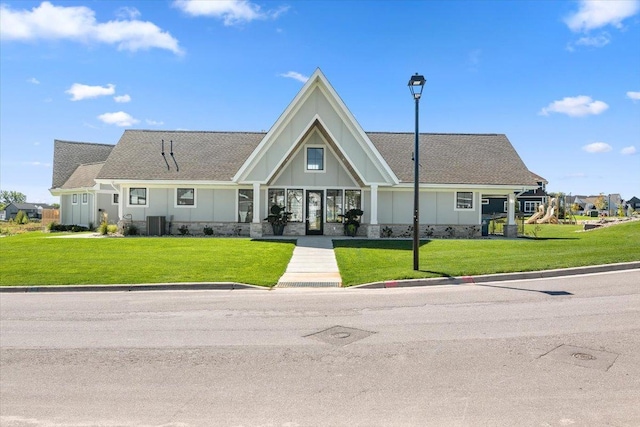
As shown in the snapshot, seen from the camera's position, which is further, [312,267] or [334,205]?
[334,205]

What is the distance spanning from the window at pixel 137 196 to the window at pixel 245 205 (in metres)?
5.55

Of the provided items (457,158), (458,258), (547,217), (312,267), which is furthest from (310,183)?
(547,217)

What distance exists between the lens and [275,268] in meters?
14.1

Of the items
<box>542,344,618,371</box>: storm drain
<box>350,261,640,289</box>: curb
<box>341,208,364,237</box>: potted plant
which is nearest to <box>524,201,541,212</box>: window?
<box>341,208,364,237</box>: potted plant

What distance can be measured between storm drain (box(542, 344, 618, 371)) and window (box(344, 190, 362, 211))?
19046 mm

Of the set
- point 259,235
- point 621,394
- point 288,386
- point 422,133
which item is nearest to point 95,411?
point 288,386

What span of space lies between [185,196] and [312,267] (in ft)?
45.1

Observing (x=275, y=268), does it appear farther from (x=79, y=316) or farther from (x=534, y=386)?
(x=534, y=386)

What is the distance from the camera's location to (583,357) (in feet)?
19.4

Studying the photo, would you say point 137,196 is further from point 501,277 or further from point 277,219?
point 501,277

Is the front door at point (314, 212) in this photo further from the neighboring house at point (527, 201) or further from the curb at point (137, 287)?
the neighboring house at point (527, 201)

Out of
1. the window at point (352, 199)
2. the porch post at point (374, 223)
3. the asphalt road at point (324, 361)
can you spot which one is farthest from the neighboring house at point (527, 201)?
the asphalt road at point (324, 361)

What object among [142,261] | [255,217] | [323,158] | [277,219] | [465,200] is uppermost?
[323,158]

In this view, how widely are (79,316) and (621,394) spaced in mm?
8718
